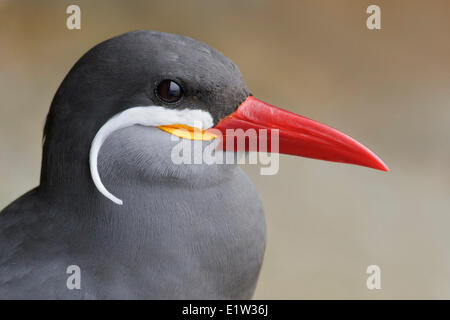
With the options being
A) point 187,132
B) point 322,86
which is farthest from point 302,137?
point 322,86

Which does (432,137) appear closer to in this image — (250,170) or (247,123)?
(250,170)

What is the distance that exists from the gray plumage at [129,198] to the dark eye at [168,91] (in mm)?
13

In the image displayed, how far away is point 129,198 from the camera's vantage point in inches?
45.4

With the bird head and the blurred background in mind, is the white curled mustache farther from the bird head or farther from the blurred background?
the blurred background

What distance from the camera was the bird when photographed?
44.6 inches

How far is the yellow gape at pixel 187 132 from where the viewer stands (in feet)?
3.84

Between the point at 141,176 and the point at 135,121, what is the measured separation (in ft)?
0.33

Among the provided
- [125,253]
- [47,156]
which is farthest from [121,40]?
[125,253]

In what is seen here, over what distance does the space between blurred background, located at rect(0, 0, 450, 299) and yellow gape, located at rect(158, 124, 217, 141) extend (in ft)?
5.88

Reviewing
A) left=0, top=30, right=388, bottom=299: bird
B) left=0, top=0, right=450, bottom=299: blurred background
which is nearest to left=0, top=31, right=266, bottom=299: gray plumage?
left=0, top=30, right=388, bottom=299: bird

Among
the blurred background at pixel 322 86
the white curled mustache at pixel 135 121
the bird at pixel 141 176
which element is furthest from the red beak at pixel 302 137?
the blurred background at pixel 322 86

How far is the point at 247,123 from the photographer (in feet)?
4.03

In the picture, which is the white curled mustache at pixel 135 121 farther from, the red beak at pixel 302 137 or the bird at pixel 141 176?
the red beak at pixel 302 137
